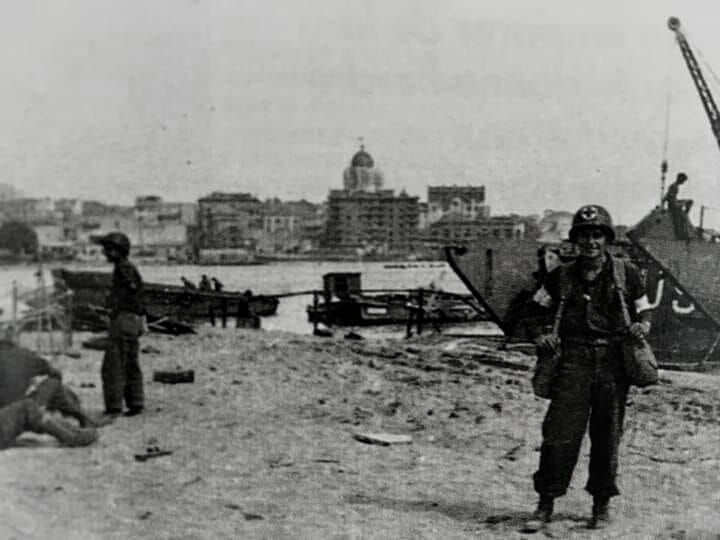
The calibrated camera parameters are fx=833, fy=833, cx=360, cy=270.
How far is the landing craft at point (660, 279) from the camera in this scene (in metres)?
9.82

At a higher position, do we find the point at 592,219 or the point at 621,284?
the point at 592,219

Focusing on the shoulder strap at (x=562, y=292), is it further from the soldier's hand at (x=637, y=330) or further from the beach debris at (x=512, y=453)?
the beach debris at (x=512, y=453)

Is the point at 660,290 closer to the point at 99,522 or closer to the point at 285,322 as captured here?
the point at 99,522

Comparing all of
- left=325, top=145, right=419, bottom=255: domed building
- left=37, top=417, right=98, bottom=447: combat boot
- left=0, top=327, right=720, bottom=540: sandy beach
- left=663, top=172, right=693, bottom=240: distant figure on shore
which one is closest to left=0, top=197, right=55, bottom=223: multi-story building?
left=37, top=417, right=98, bottom=447: combat boot

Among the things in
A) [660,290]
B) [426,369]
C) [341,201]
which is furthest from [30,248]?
[341,201]

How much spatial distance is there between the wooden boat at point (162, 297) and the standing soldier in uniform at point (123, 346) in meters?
→ 2.42

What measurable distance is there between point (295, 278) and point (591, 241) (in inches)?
2371

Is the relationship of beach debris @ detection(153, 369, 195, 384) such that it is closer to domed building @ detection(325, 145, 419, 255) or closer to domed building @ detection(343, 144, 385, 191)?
domed building @ detection(343, 144, 385, 191)

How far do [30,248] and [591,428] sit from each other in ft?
11.7

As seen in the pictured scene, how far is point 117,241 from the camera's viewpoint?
5.97 metres

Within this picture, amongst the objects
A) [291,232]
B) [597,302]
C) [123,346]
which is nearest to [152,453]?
[123,346]

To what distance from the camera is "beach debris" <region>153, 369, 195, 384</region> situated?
739 centimetres

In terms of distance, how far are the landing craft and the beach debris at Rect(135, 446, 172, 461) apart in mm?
A: 5353

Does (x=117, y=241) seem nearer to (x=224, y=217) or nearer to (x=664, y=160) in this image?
(x=664, y=160)
